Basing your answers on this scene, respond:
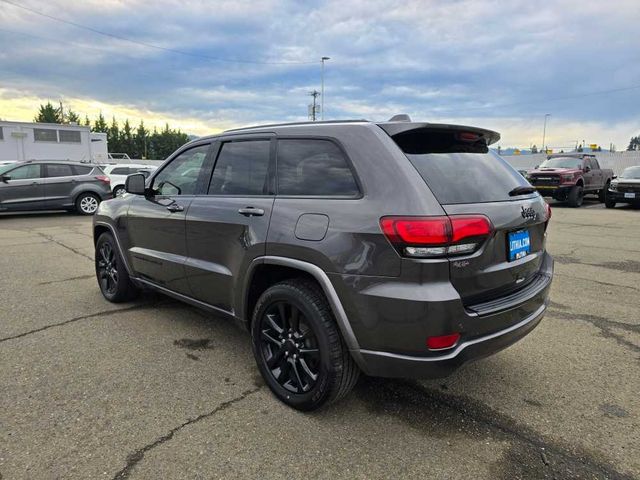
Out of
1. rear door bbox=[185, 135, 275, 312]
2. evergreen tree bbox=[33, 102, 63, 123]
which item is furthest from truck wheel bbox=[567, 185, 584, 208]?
evergreen tree bbox=[33, 102, 63, 123]

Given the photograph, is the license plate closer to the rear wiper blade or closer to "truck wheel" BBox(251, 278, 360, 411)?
the rear wiper blade

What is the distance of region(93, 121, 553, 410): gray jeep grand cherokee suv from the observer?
226cm

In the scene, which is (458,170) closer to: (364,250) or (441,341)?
(364,250)

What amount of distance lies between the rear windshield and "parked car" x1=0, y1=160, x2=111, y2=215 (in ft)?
41.4

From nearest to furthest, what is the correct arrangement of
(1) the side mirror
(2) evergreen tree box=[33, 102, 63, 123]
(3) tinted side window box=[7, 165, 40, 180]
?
(1) the side mirror < (3) tinted side window box=[7, 165, 40, 180] < (2) evergreen tree box=[33, 102, 63, 123]

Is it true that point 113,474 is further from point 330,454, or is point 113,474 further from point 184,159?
point 184,159

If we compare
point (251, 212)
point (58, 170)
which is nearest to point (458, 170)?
point (251, 212)

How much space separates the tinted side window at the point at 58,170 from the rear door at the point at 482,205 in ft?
44.7

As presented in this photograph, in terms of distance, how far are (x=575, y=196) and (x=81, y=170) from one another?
17.1 meters

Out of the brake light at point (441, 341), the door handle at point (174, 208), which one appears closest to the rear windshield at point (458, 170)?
the brake light at point (441, 341)

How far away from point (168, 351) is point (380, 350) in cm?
199

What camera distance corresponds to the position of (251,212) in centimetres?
296

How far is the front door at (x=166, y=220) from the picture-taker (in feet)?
12.1

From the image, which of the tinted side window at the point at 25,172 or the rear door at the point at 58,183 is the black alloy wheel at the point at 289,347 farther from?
the tinted side window at the point at 25,172
